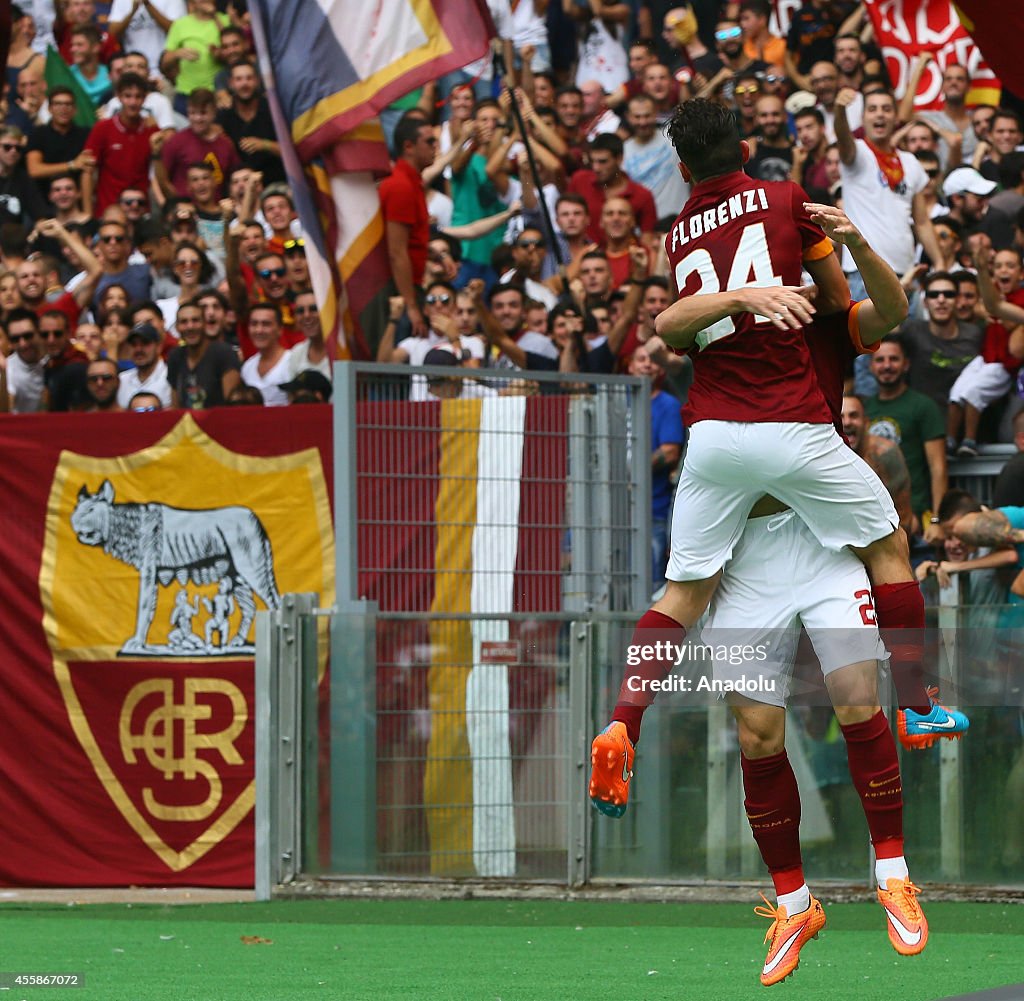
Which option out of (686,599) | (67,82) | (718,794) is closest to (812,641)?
(686,599)

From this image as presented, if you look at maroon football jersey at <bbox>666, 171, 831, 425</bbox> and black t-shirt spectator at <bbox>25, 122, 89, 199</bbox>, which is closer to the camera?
maroon football jersey at <bbox>666, 171, 831, 425</bbox>

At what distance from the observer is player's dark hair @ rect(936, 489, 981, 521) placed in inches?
408

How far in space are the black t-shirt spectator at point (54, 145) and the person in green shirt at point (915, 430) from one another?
9.66 m

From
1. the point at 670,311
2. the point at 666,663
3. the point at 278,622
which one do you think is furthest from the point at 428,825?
the point at 670,311

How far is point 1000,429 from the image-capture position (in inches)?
464

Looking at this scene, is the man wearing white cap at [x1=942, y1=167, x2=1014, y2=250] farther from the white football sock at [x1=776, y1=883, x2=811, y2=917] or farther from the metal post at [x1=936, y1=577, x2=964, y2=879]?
the white football sock at [x1=776, y1=883, x2=811, y2=917]

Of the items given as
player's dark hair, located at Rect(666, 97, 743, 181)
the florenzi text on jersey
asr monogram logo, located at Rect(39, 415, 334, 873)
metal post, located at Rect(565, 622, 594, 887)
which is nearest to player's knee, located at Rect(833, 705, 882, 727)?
the florenzi text on jersey

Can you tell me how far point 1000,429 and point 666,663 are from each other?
579 cm

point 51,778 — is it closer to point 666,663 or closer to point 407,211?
point 407,211

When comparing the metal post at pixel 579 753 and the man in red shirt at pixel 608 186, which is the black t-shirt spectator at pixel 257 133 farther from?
the metal post at pixel 579 753

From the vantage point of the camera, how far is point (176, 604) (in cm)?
1178

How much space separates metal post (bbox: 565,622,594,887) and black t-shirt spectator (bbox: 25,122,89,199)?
966 centimetres

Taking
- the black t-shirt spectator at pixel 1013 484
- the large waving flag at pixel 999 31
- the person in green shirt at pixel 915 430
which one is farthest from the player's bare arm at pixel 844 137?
the black t-shirt spectator at pixel 1013 484

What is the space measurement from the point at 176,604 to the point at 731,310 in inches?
251
